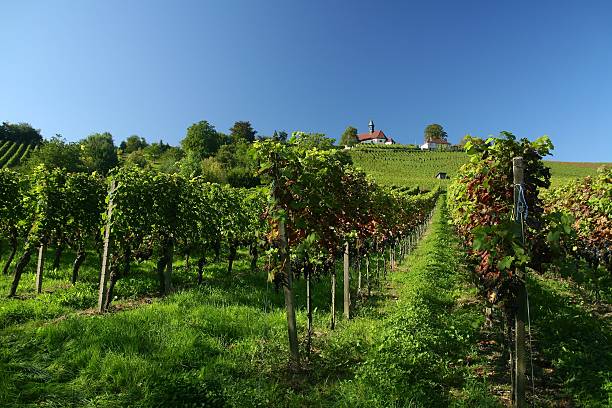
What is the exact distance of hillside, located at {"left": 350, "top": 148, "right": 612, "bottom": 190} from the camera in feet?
264

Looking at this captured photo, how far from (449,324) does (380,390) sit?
4.06 metres

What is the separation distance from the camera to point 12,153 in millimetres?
87062

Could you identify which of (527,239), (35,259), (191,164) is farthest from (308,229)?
(191,164)

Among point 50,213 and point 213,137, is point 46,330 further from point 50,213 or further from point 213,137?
point 213,137

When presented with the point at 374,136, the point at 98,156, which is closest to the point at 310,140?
the point at 98,156

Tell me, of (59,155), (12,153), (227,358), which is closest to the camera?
(227,358)

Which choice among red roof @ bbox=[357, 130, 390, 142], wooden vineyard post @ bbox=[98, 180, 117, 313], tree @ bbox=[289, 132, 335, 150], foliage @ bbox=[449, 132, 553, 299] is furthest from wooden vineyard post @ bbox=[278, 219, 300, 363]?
red roof @ bbox=[357, 130, 390, 142]

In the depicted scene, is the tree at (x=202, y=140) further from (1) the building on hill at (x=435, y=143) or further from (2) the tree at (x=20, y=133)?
(1) the building on hill at (x=435, y=143)

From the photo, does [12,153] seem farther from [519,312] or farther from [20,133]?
[519,312]

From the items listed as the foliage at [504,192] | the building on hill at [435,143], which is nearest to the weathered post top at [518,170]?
the foliage at [504,192]

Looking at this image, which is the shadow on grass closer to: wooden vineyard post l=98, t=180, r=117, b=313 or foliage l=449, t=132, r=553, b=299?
foliage l=449, t=132, r=553, b=299

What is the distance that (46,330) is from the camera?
6.62 meters

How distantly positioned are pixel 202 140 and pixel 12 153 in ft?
139

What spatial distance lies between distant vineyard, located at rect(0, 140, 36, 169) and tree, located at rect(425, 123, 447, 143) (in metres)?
128
